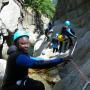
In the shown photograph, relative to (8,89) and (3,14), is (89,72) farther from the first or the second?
(3,14)

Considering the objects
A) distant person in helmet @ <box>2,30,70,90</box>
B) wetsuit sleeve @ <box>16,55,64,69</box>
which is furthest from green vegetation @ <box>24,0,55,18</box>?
distant person in helmet @ <box>2,30,70,90</box>

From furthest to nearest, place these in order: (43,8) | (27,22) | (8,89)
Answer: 1. (43,8)
2. (27,22)
3. (8,89)

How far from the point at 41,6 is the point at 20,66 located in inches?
1898

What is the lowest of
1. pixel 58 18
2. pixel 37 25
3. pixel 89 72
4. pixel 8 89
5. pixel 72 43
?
pixel 37 25

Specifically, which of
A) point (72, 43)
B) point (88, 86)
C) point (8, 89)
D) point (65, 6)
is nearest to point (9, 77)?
point (8, 89)

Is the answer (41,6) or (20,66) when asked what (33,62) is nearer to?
(20,66)

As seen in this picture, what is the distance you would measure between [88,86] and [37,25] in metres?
41.6

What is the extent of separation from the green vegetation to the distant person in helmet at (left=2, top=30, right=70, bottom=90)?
42.6 metres

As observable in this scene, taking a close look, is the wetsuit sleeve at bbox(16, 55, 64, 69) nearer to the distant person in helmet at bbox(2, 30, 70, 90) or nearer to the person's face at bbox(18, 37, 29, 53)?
the distant person in helmet at bbox(2, 30, 70, 90)

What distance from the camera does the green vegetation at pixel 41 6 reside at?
168 ft

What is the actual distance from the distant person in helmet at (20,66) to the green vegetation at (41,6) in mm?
42602

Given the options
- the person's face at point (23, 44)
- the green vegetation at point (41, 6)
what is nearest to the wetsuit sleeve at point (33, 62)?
the person's face at point (23, 44)

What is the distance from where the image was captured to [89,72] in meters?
9.66

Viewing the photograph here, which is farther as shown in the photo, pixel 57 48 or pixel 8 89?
pixel 57 48
